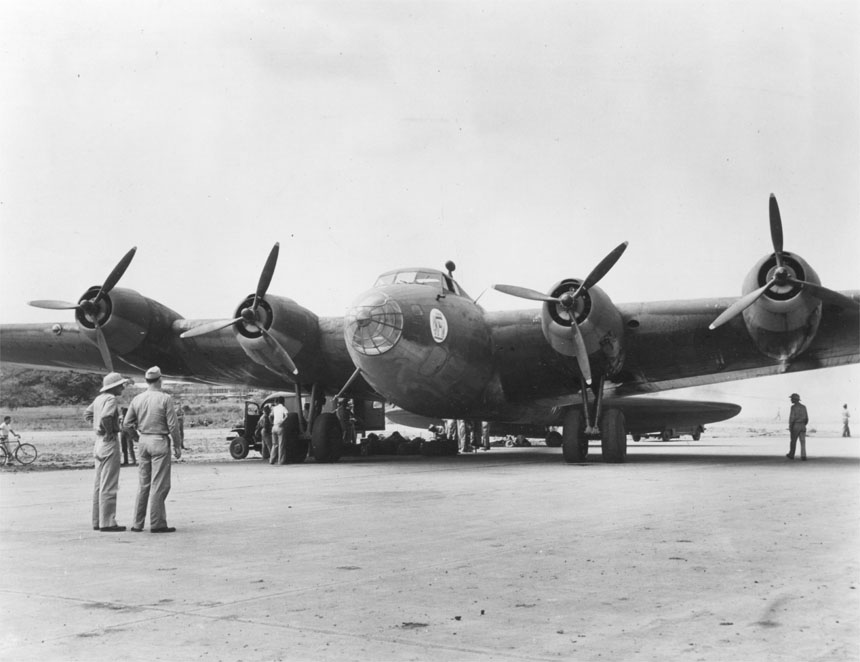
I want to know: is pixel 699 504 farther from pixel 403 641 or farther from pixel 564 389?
pixel 564 389

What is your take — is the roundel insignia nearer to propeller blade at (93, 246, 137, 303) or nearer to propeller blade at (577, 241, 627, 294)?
propeller blade at (577, 241, 627, 294)

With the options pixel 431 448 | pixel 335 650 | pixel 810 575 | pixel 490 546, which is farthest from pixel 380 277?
pixel 335 650

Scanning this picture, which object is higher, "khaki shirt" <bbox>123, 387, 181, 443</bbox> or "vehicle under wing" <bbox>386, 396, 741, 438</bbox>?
"vehicle under wing" <bbox>386, 396, 741, 438</bbox>

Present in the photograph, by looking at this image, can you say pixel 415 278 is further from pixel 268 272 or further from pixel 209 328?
pixel 209 328

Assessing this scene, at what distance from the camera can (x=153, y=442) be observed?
9.23 m

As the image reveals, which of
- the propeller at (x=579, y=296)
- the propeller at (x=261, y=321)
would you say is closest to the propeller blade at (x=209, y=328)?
the propeller at (x=261, y=321)

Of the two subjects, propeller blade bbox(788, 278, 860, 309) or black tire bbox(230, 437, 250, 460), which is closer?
propeller blade bbox(788, 278, 860, 309)

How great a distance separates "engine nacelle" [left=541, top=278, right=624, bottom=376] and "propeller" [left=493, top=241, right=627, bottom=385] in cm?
11

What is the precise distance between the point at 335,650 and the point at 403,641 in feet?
1.25

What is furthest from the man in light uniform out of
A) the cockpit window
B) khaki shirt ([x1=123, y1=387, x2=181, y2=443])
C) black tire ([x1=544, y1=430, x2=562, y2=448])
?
black tire ([x1=544, y1=430, x2=562, y2=448])

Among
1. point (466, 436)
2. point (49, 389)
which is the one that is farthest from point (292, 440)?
point (49, 389)

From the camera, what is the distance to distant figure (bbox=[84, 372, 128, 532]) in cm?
911

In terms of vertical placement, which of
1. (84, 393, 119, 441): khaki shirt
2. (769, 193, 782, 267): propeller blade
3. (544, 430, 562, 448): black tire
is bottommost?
(544, 430, 562, 448): black tire

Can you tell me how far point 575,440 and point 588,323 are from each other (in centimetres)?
285
